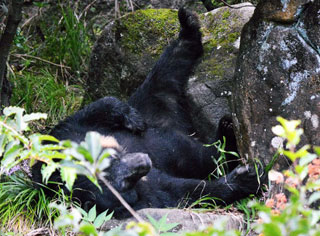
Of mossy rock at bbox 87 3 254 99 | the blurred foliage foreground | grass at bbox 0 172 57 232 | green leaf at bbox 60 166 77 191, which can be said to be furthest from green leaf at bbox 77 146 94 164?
mossy rock at bbox 87 3 254 99

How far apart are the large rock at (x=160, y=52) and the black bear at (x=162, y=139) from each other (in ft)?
0.48

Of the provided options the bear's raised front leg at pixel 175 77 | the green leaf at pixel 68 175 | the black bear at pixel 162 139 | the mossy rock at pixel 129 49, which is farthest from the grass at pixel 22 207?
the green leaf at pixel 68 175

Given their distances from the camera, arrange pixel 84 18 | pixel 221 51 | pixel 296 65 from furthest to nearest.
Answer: pixel 84 18 → pixel 221 51 → pixel 296 65

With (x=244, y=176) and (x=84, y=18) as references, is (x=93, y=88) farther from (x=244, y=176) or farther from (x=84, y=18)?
(x=244, y=176)

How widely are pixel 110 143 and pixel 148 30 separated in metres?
1.33

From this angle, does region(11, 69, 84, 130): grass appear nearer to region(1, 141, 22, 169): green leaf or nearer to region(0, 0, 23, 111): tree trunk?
region(0, 0, 23, 111): tree trunk

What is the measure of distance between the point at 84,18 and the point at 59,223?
17.3 ft

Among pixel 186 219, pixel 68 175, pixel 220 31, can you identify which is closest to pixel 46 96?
pixel 220 31

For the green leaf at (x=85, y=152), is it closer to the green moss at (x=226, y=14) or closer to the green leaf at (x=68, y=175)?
the green leaf at (x=68, y=175)

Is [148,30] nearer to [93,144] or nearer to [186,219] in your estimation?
[186,219]

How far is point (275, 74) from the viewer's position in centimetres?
300

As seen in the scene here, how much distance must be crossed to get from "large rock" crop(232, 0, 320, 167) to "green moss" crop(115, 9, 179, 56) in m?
1.42

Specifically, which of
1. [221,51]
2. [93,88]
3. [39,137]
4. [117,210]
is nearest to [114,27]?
[93,88]

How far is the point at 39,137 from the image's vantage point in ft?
5.12
